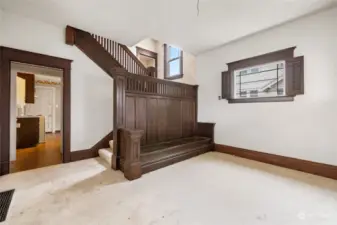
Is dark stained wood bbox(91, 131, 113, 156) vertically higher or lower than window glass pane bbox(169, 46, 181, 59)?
lower

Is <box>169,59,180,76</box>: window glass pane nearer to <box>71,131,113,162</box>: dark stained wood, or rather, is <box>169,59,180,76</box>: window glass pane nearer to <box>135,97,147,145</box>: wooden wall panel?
<box>135,97,147,145</box>: wooden wall panel

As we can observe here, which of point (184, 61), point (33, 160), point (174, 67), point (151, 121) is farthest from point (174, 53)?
point (33, 160)

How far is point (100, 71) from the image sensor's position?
3895mm

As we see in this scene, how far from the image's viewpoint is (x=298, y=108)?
301 centimetres

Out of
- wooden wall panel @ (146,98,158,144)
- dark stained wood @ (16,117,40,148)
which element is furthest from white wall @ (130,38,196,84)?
dark stained wood @ (16,117,40,148)

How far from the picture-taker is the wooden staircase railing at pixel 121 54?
3988mm

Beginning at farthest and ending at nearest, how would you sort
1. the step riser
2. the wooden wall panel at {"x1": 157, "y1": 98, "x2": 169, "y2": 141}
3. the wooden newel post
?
1. the wooden wall panel at {"x1": 157, "y1": 98, "x2": 169, "y2": 141}
2. the step riser
3. the wooden newel post

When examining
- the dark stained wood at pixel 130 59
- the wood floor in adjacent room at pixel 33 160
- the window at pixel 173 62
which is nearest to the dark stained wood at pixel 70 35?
the dark stained wood at pixel 130 59

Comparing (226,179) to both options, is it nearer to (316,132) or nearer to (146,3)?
(316,132)

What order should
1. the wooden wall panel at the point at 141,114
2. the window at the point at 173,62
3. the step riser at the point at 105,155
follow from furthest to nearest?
1. the window at the point at 173,62
2. the wooden wall panel at the point at 141,114
3. the step riser at the point at 105,155

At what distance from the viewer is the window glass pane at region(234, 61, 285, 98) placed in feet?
10.8

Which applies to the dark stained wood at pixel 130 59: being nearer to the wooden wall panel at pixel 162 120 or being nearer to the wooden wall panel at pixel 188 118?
the wooden wall panel at pixel 162 120

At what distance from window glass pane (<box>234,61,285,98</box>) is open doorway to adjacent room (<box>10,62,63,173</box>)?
3.92m

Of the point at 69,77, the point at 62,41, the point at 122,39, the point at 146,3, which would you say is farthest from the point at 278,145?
the point at 62,41
